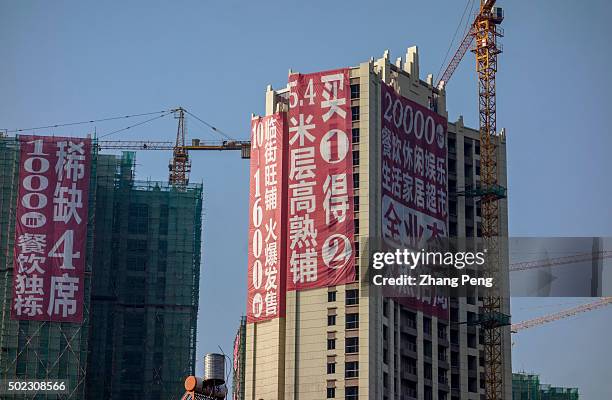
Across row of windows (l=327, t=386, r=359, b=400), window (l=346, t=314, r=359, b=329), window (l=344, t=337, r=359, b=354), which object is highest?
window (l=346, t=314, r=359, b=329)

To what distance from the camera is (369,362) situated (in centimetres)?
18362

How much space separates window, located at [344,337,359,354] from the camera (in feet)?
605

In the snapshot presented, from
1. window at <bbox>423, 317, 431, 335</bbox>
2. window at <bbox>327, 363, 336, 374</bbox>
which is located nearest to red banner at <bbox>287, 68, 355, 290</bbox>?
window at <bbox>327, 363, 336, 374</bbox>

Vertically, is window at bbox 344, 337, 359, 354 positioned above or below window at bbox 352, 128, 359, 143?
below

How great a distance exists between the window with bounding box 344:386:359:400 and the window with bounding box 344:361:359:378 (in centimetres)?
156

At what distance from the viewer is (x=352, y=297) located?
18725 cm

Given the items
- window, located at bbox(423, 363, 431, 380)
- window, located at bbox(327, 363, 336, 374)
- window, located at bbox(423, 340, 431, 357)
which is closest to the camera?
window, located at bbox(327, 363, 336, 374)

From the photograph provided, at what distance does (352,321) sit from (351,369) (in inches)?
247

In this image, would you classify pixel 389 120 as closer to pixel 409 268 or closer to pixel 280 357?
pixel 409 268

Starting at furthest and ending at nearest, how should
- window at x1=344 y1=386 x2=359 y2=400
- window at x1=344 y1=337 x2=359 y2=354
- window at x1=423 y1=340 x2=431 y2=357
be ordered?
window at x1=423 y1=340 x2=431 y2=357, window at x1=344 y1=337 x2=359 y2=354, window at x1=344 y1=386 x2=359 y2=400

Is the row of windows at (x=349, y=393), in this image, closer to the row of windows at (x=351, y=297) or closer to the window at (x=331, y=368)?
the window at (x=331, y=368)

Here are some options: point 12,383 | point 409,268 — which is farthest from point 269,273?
point 12,383

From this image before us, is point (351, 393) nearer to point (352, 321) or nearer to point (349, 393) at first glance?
point (349, 393)

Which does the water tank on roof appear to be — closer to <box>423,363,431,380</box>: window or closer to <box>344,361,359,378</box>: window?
<box>344,361,359,378</box>: window
